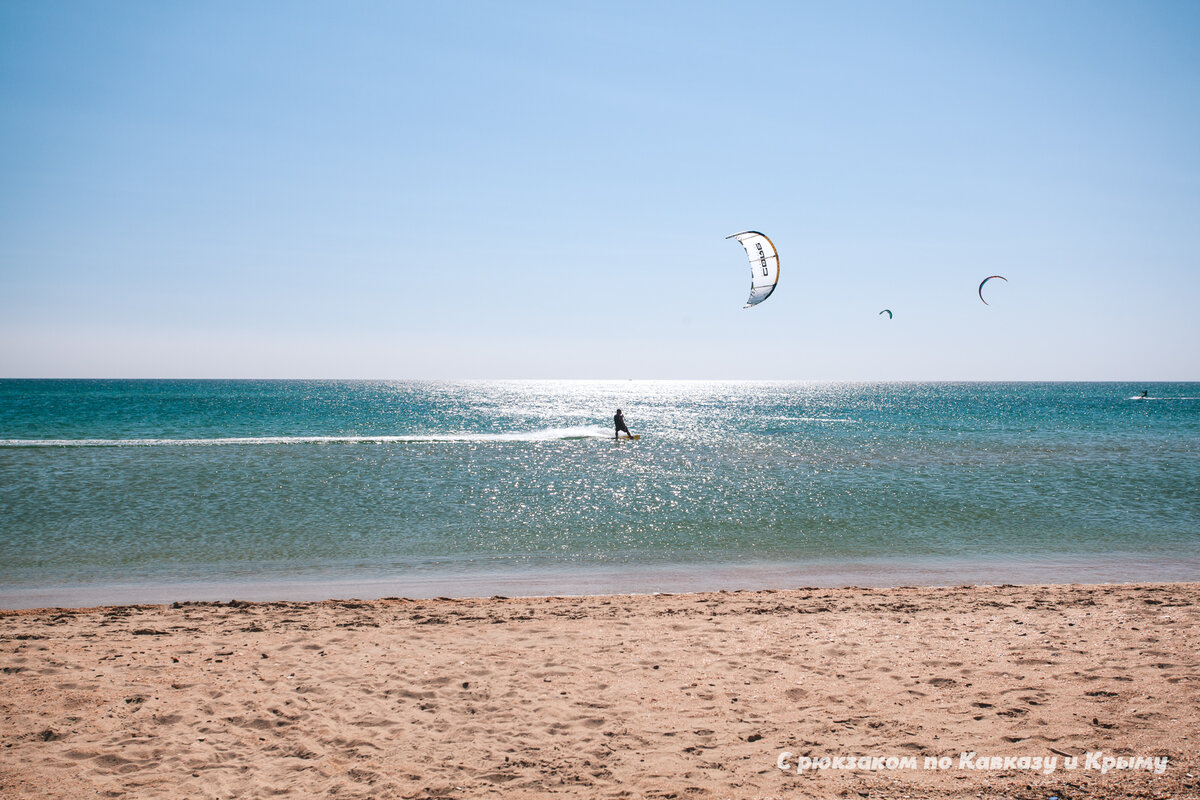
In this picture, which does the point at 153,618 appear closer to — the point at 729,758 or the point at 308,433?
the point at 729,758

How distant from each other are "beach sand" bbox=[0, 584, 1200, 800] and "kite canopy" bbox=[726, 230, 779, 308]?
306 inches

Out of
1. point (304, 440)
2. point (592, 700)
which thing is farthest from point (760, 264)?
point (304, 440)

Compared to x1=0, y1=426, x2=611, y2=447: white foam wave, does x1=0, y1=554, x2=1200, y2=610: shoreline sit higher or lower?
lower

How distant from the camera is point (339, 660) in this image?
6863 millimetres

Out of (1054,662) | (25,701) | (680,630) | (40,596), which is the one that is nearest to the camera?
(25,701)

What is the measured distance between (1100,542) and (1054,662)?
9880 mm

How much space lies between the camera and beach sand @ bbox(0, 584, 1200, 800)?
4.59 metres

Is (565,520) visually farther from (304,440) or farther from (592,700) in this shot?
(304,440)

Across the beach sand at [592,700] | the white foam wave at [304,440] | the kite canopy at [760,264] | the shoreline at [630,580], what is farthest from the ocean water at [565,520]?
the kite canopy at [760,264]

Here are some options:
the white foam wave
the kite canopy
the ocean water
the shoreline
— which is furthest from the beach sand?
the white foam wave

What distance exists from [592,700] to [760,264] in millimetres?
11583

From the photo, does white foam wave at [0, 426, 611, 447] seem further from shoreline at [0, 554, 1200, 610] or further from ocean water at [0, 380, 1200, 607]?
shoreline at [0, 554, 1200, 610]

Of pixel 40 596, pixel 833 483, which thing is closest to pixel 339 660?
pixel 40 596

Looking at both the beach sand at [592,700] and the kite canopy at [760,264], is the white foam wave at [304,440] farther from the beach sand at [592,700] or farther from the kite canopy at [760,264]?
the beach sand at [592,700]
